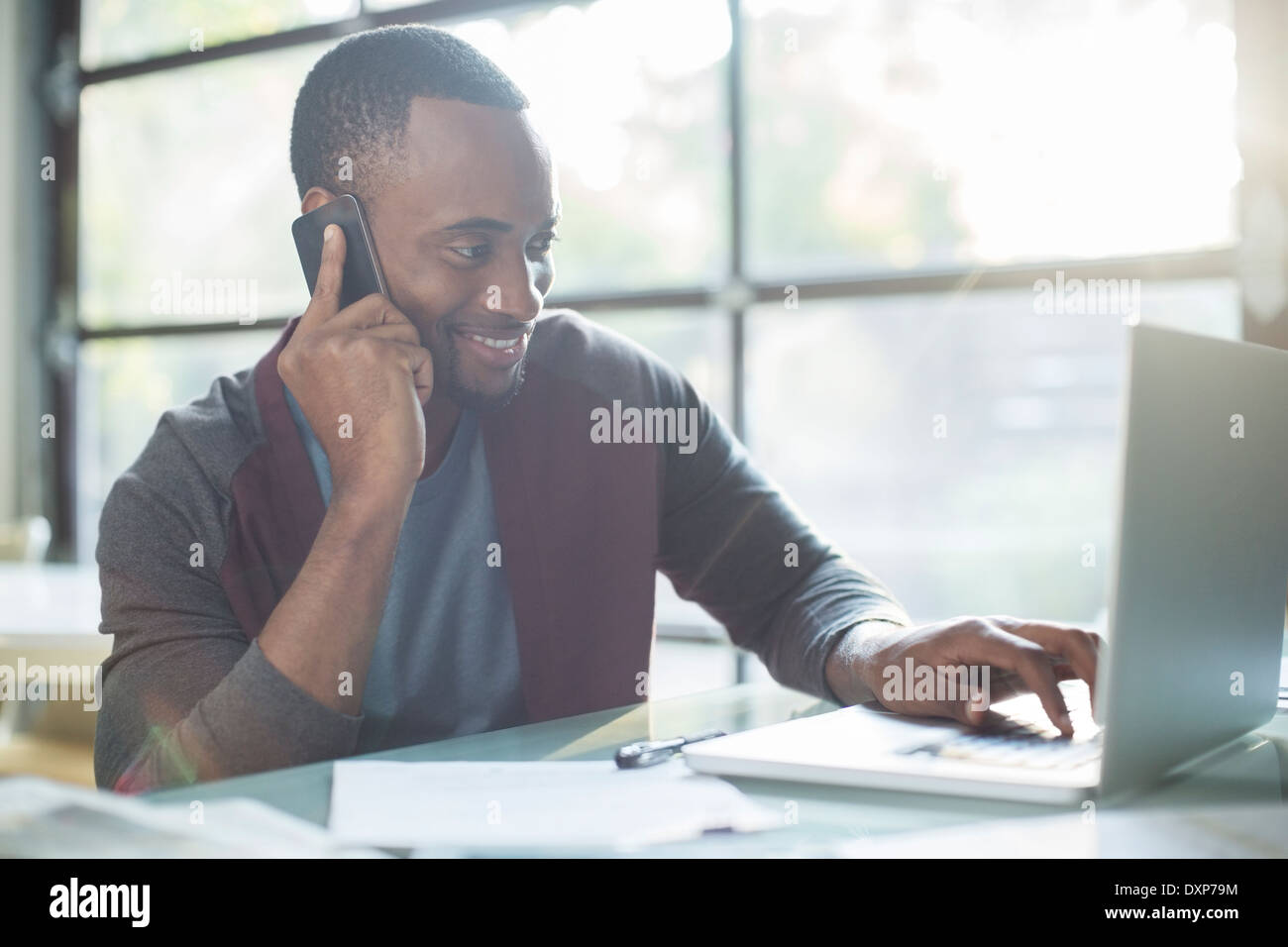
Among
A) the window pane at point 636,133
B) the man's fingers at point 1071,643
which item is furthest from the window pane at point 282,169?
the man's fingers at point 1071,643

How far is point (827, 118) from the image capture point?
2.95 meters

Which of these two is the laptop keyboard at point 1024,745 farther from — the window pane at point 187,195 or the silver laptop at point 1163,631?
the window pane at point 187,195

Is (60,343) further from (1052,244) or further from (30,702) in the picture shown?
(1052,244)

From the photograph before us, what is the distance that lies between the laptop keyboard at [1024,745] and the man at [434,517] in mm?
42

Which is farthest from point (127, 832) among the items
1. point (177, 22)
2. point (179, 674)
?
point (177, 22)

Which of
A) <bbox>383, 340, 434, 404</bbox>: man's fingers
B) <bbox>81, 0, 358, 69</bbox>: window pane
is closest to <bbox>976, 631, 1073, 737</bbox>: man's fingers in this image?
<bbox>383, 340, 434, 404</bbox>: man's fingers

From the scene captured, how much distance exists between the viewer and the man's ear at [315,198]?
4.69 ft

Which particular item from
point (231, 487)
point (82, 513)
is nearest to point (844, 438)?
point (231, 487)

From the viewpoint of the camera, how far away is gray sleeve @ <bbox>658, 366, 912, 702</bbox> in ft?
4.17

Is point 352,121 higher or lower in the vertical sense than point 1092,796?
higher

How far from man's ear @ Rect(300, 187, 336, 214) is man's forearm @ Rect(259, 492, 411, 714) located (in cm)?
48

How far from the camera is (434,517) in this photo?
1.41 m

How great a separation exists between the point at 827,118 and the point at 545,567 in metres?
1.93
